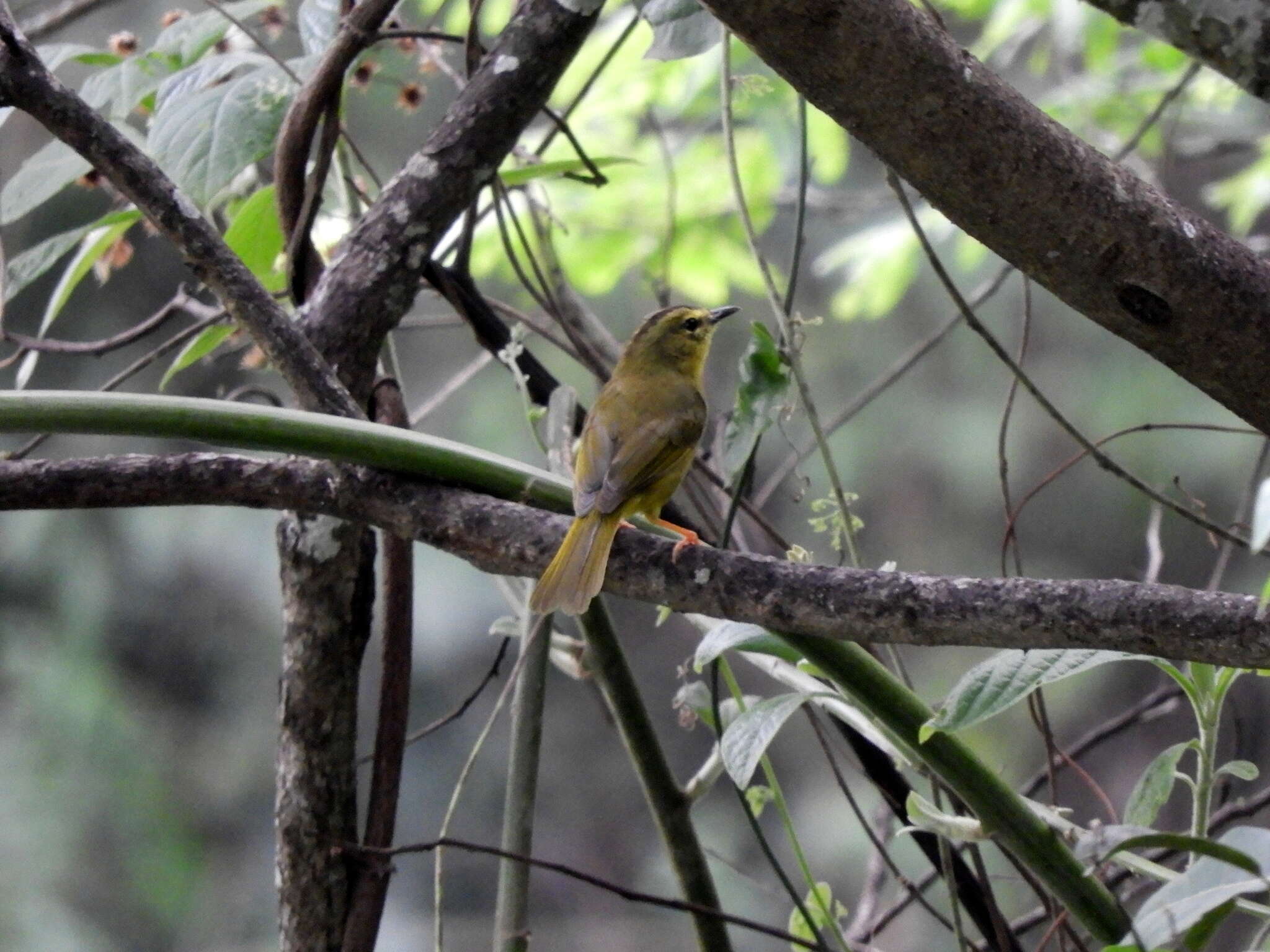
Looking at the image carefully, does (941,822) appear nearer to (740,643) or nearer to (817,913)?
(740,643)

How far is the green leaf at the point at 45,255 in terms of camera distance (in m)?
1.81

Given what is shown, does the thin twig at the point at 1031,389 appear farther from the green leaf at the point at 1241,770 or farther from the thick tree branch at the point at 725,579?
the thick tree branch at the point at 725,579

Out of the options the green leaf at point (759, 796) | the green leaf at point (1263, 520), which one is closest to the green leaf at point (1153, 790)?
the green leaf at point (759, 796)

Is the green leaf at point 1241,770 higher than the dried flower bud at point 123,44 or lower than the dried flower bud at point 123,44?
lower

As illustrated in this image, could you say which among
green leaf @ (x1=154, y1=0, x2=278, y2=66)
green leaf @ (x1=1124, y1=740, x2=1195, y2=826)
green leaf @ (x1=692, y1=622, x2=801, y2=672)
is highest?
green leaf @ (x1=154, y1=0, x2=278, y2=66)

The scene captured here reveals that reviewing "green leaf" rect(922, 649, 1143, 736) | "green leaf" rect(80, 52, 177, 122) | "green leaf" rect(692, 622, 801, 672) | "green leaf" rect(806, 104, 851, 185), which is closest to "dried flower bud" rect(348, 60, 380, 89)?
"green leaf" rect(80, 52, 177, 122)

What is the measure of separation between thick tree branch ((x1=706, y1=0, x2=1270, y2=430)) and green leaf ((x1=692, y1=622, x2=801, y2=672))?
466 mm

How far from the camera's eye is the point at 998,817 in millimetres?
1277

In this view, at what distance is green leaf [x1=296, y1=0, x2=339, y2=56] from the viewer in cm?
189

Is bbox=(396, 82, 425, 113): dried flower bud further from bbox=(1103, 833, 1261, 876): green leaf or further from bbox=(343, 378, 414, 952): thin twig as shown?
bbox=(1103, 833, 1261, 876): green leaf

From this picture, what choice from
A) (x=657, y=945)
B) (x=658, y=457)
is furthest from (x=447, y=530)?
(x=657, y=945)

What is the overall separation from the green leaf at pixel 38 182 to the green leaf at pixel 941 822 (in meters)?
1.44

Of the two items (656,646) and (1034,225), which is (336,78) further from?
(656,646)

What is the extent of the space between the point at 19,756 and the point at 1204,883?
6.62 metres
